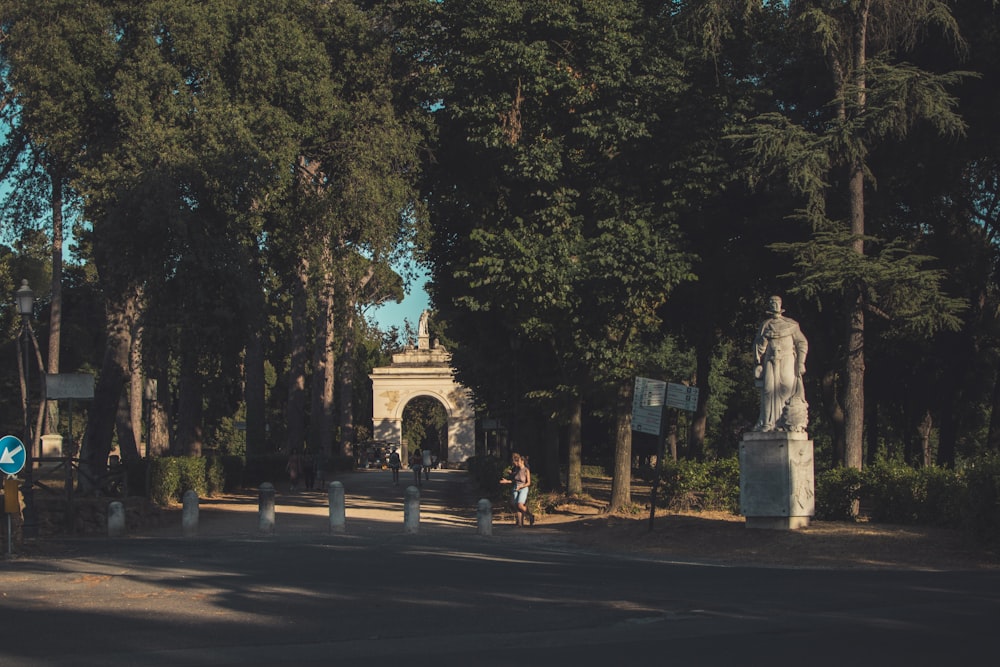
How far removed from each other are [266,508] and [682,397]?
28.4 feet

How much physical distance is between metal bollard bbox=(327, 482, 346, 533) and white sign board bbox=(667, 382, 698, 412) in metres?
7.00

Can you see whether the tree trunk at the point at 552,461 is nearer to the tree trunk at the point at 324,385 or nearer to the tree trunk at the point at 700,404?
the tree trunk at the point at 700,404

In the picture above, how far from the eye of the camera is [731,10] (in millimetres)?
24375

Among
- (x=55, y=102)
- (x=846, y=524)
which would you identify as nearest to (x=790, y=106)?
(x=846, y=524)

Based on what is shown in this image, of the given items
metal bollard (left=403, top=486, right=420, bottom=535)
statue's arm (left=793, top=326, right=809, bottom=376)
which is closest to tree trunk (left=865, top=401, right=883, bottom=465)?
metal bollard (left=403, top=486, right=420, bottom=535)

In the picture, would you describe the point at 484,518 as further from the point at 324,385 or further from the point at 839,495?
the point at 324,385

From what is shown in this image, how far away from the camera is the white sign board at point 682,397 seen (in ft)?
66.9

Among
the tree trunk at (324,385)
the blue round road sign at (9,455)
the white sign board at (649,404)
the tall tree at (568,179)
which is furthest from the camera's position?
the tree trunk at (324,385)

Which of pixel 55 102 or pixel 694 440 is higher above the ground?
pixel 55 102

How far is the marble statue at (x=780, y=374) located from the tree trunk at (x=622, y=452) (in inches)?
310

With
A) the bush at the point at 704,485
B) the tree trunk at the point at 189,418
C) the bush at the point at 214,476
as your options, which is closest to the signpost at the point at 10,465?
the bush at the point at 704,485

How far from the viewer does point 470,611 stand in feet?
36.1

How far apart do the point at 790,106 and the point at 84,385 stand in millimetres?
18092

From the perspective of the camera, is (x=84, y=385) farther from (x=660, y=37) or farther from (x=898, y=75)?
(x=898, y=75)
